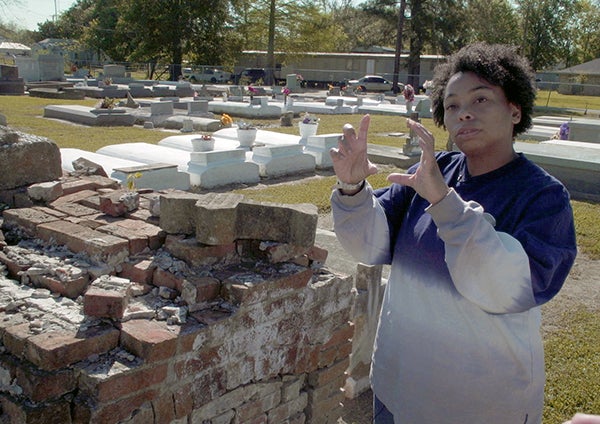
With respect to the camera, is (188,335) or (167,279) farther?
(167,279)

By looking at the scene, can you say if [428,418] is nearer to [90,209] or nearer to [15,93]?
[90,209]

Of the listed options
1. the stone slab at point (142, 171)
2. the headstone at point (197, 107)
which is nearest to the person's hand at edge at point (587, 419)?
the stone slab at point (142, 171)

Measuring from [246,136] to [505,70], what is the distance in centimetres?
1175

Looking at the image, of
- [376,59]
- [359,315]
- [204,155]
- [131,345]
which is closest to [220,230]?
[131,345]

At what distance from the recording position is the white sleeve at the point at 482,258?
1646 mm

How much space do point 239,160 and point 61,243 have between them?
8.24m

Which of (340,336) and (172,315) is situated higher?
(172,315)

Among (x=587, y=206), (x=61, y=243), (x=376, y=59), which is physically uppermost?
(x=376, y=59)

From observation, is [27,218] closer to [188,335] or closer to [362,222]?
[188,335]

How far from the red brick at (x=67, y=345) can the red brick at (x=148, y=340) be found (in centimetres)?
6

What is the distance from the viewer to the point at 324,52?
54.8m

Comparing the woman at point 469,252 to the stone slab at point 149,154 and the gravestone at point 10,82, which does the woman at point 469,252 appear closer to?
the stone slab at point 149,154

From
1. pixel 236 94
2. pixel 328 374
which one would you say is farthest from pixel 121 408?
pixel 236 94

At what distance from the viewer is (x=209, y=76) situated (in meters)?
47.1
